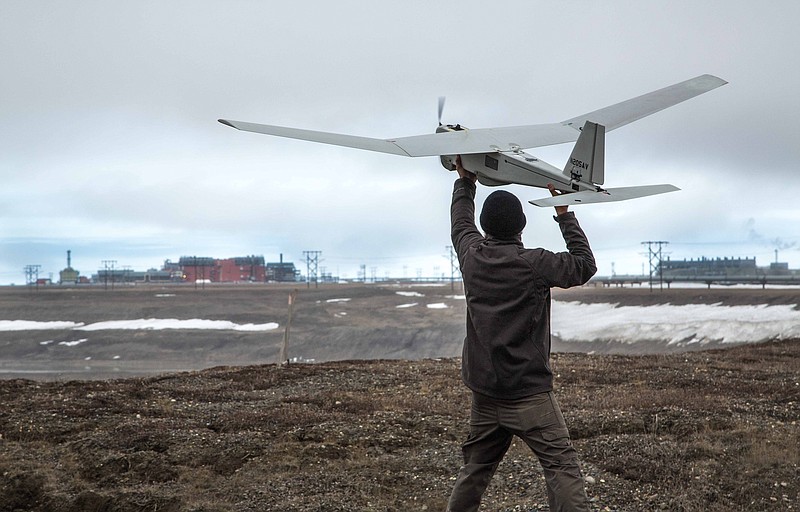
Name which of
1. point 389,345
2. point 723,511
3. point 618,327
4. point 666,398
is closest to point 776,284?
point 618,327

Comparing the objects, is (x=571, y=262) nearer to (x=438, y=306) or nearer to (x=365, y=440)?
(x=365, y=440)

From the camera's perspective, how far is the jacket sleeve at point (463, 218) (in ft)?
16.2

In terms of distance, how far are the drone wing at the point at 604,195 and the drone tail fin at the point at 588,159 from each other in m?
0.22

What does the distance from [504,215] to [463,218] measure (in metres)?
0.50

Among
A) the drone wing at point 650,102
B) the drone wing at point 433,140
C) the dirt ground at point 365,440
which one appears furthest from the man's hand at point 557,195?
the dirt ground at point 365,440

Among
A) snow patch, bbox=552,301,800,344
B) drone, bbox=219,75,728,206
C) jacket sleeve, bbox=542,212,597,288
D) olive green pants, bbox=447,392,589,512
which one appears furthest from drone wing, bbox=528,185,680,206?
snow patch, bbox=552,301,800,344

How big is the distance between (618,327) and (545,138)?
27.9m

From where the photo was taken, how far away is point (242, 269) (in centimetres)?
19662

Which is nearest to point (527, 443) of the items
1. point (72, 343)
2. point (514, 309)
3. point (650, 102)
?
point (514, 309)

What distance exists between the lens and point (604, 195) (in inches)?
205

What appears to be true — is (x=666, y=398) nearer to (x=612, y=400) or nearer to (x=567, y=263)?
(x=612, y=400)

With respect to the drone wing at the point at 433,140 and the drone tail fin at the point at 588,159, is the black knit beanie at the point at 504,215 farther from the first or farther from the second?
the drone tail fin at the point at 588,159

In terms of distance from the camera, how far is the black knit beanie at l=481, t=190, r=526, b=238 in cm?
469

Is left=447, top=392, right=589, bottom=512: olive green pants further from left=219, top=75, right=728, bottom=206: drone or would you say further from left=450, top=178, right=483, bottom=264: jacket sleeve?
left=219, top=75, right=728, bottom=206: drone
